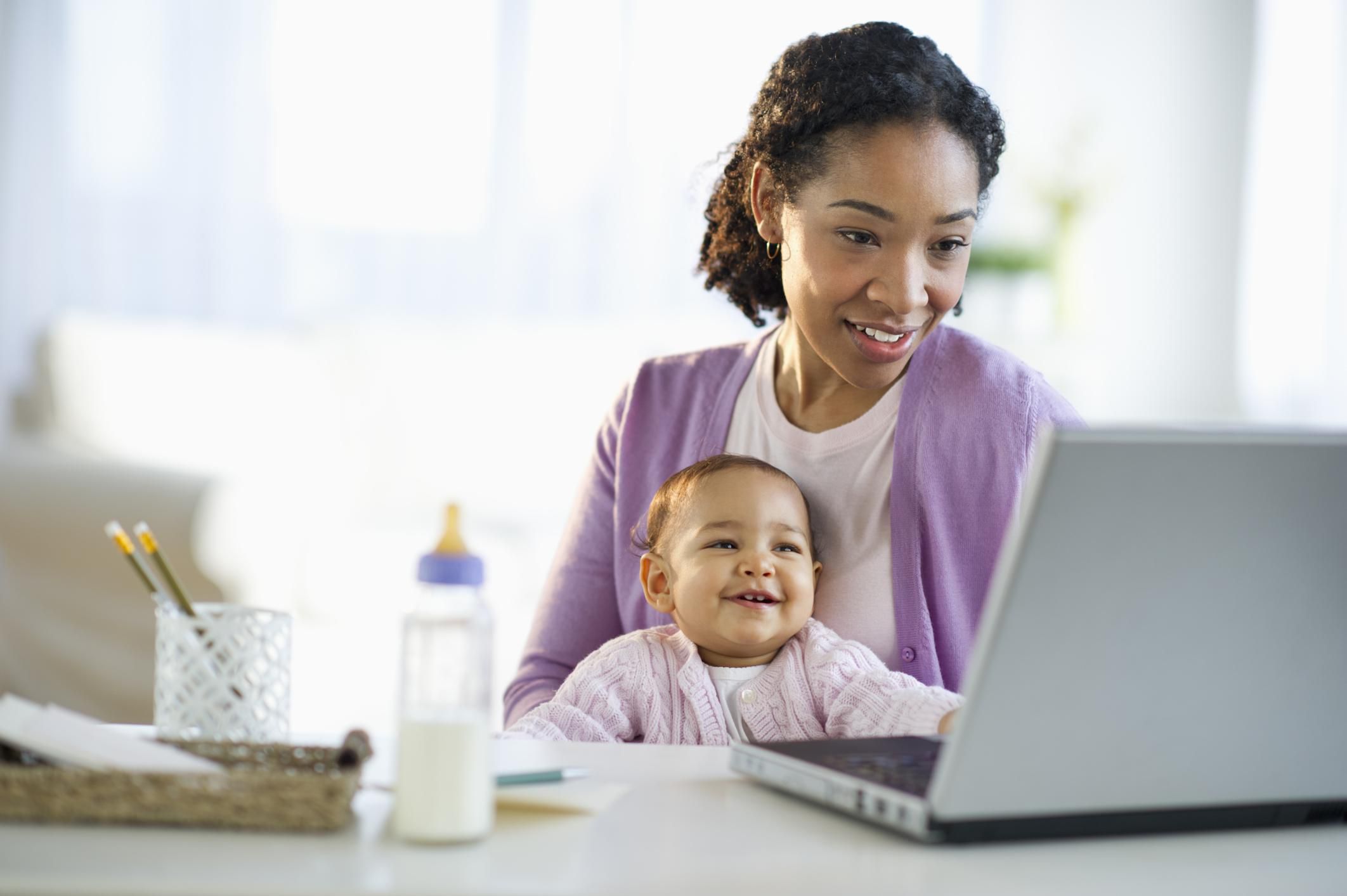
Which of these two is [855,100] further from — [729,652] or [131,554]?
[131,554]

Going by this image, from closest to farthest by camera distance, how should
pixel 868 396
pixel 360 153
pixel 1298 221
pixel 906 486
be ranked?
pixel 906 486, pixel 868 396, pixel 360 153, pixel 1298 221

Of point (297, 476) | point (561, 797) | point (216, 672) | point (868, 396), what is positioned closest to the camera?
point (561, 797)

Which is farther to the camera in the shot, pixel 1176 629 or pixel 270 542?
pixel 270 542

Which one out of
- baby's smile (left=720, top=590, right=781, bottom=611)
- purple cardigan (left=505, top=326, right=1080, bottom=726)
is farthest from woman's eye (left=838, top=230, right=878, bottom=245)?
baby's smile (left=720, top=590, right=781, bottom=611)

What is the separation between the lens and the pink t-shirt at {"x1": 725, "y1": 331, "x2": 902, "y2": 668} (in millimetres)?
1424

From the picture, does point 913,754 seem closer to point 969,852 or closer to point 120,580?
point 969,852

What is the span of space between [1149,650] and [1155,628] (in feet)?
0.04

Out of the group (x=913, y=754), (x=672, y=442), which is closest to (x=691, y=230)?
(x=672, y=442)

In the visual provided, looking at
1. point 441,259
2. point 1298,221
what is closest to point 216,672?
point 441,259

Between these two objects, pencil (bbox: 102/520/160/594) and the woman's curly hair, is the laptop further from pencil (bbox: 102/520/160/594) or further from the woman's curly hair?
the woman's curly hair

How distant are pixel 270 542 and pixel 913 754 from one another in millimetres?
2102

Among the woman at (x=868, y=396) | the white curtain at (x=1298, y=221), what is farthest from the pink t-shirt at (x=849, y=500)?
the white curtain at (x=1298, y=221)

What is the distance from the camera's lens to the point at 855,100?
Answer: 4.53 feet

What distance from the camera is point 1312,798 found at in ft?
2.76
